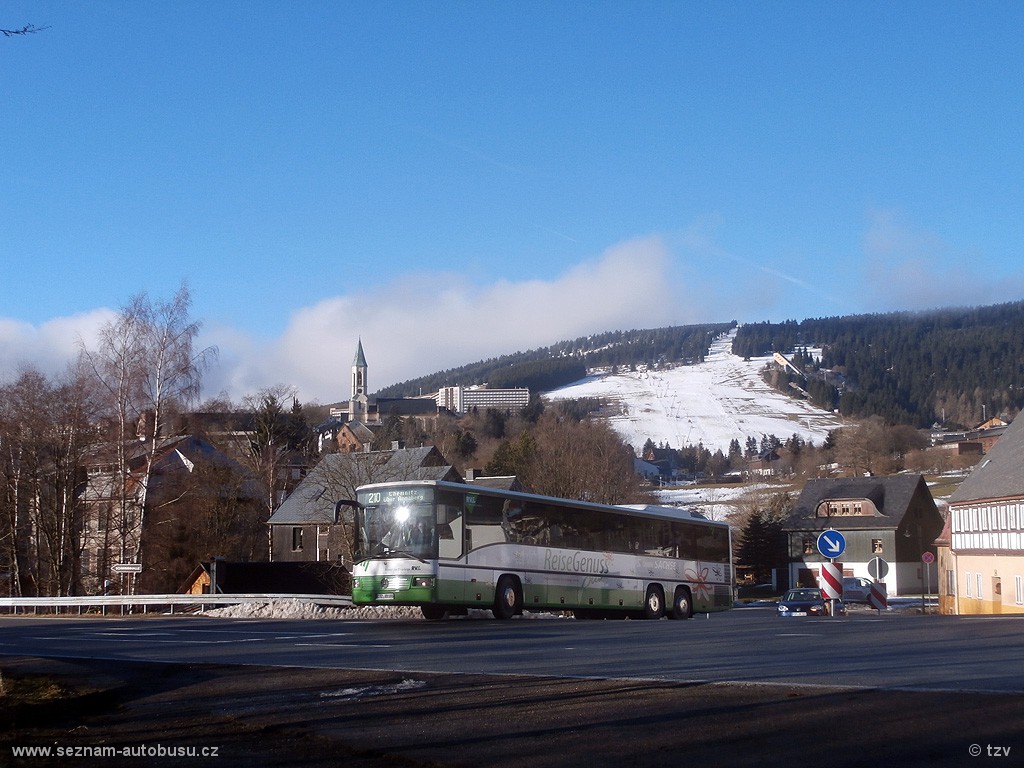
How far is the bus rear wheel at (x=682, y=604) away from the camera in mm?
29203

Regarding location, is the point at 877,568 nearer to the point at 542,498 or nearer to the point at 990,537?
the point at 542,498

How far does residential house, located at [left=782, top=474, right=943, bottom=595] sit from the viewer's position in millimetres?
82875

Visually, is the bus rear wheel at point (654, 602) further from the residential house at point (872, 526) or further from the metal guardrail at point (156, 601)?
the residential house at point (872, 526)

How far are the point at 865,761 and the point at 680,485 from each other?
136370 mm

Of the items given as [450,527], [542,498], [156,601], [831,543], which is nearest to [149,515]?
[156,601]

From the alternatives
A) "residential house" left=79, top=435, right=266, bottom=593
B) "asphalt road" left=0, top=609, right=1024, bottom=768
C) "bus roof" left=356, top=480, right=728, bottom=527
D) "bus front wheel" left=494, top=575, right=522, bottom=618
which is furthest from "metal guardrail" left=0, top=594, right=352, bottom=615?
"asphalt road" left=0, top=609, right=1024, bottom=768

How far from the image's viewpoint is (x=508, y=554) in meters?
23.9

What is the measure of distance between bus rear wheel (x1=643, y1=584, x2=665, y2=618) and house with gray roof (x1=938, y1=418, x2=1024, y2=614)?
29303 mm

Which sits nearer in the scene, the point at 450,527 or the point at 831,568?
the point at 450,527

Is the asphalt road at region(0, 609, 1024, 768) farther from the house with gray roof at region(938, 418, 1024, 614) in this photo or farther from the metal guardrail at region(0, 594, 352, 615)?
the house with gray roof at region(938, 418, 1024, 614)

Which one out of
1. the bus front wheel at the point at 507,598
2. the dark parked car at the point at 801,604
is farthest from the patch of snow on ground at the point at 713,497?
the bus front wheel at the point at 507,598

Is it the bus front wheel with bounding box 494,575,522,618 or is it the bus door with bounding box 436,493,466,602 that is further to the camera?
the bus front wheel with bounding box 494,575,522,618

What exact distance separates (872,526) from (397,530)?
69.0m

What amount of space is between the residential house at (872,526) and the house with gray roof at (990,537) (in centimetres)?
1783
